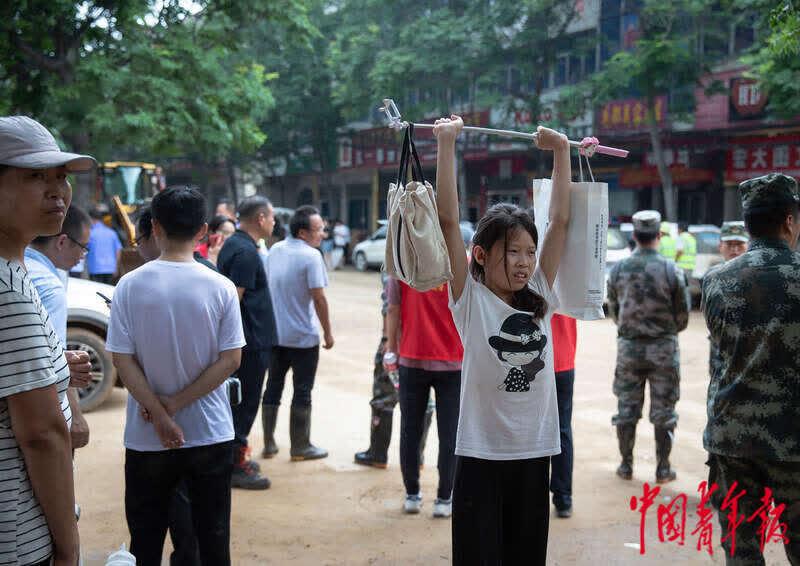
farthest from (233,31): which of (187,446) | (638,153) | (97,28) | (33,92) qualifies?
(638,153)

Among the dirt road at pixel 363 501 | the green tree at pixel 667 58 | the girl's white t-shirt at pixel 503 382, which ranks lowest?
the dirt road at pixel 363 501

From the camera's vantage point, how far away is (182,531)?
3.59m

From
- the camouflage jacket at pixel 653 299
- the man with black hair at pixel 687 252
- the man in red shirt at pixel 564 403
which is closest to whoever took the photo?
the man in red shirt at pixel 564 403

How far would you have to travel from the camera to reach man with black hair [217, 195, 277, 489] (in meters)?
5.42

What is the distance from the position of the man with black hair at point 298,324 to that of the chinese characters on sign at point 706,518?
2.42 meters

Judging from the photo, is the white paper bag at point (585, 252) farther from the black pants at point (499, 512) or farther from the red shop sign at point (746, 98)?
the red shop sign at point (746, 98)

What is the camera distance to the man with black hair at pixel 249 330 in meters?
5.42

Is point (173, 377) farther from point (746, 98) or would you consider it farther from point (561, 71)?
point (561, 71)

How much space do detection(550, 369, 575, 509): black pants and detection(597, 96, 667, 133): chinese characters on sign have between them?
17.9 metres

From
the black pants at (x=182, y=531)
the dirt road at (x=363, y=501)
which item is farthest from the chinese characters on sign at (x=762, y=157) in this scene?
the black pants at (x=182, y=531)

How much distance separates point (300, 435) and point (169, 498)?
2.92 metres

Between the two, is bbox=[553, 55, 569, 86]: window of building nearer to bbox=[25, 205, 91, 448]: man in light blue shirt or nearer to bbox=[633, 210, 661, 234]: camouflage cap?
bbox=[633, 210, 661, 234]: camouflage cap

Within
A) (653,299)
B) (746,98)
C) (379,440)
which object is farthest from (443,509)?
(746,98)

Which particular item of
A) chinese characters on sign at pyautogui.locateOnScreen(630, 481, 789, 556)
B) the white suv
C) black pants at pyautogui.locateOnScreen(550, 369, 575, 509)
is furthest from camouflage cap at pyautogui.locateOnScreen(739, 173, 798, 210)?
the white suv
